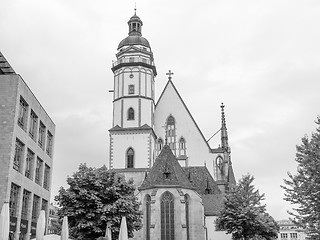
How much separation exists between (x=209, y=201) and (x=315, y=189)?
2664 cm

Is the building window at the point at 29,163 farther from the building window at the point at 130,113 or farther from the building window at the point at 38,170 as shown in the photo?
the building window at the point at 130,113

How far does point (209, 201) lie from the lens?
51938mm

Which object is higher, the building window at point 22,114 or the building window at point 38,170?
the building window at point 22,114

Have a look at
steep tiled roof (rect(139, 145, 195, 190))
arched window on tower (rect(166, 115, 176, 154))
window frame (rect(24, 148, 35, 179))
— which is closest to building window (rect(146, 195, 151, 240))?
steep tiled roof (rect(139, 145, 195, 190))

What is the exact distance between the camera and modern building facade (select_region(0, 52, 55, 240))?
27.5 metres

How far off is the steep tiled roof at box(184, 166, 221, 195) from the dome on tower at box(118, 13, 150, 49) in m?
17.4

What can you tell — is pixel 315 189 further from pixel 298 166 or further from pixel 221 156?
pixel 221 156

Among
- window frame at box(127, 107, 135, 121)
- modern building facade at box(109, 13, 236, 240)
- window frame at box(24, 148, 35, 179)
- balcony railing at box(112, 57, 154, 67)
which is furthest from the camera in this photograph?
balcony railing at box(112, 57, 154, 67)

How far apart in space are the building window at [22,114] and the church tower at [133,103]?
24562 millimetres

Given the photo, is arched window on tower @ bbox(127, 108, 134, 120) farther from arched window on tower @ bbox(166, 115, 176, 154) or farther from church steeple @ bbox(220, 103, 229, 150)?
church steeple @ bbox(220, 103, 229, 150)

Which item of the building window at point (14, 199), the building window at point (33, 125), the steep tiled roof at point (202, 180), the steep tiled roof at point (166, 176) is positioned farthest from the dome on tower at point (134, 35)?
the building window at point (14, 199)

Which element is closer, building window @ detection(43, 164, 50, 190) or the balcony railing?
building window @ detection(43, 164, 50, 190)

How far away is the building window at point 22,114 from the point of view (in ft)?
97.5

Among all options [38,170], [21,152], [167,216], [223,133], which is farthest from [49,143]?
[223,133]
